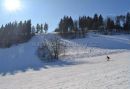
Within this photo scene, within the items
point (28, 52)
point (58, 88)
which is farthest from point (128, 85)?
point (28, 52)

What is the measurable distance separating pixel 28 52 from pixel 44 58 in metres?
14.0

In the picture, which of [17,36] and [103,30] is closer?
[17,36]

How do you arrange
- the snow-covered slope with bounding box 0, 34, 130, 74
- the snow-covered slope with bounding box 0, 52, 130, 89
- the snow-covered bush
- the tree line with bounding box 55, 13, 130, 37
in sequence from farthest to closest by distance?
the tree line with bounding box 55, 13, 130, 37
the snow-covered bush
the snow-covered slope with bounding box 0, 34, 130, 74
the snow-covered slope with bounding box 0, 52, 130, 89

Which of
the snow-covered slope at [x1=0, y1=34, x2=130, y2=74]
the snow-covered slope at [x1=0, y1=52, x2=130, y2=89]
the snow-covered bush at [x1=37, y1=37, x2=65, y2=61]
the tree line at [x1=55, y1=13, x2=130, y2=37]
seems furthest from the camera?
the tree line at [x1=55, y1=13, x2=130, y2=37]

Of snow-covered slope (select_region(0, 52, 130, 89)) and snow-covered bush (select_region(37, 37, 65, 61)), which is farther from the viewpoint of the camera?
snow-covered bush (select_region(37, 37, 65, 61))

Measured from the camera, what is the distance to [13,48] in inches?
3996

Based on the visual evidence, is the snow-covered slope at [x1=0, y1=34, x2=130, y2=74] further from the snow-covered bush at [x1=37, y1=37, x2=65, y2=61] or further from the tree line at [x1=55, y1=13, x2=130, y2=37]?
the tree line at [x1=55, y1=13, x2=130, y2=37]

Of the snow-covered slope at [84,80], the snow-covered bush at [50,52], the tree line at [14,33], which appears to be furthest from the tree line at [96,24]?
the snow-covered slope at [84,80]

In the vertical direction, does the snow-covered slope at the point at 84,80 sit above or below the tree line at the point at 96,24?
below

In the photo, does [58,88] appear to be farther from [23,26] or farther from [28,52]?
[23,26]

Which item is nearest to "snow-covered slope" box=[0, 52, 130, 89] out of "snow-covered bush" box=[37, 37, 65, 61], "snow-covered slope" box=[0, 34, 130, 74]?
"snow-covered slope" box=[0, 34, 130, 74]

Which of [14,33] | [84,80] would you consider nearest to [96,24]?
[14,33]

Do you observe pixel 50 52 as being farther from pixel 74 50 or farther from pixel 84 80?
pixel 84 80

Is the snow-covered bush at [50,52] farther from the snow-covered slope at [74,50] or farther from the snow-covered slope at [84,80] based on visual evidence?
the snow-covered slope at [84,80]
